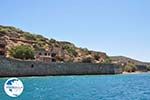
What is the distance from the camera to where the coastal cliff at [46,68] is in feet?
256

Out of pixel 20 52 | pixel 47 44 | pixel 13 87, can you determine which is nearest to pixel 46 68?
pixel 20 52

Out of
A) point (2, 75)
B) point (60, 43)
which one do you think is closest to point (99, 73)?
point (2, 75)

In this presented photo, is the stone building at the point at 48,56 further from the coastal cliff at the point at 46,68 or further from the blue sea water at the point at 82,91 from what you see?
the blue sea water at the point at 82,91

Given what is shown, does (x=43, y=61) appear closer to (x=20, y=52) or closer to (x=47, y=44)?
(x=20, y=52)

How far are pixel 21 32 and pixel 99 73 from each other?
66.0 meters

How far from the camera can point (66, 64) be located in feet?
312

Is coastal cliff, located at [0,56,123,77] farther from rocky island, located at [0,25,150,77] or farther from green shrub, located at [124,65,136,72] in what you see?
green shrub, located at [124,65,136,72]

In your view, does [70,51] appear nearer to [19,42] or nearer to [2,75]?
[19,42]

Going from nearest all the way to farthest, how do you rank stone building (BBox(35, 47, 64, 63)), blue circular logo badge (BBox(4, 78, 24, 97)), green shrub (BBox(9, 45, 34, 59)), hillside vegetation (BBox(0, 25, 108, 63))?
blue circular logo badge (BBox(4, 78, 24, 97)) → green shrub (BBox(9, 45, 34, 59)) → stone building (BBox(35, 47, 64, 63)) → hillside vegetation (BBox(0, 25, 108, 63))

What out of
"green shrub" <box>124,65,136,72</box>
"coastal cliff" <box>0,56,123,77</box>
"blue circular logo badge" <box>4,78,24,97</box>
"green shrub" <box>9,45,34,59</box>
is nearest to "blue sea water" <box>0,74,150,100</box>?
"blue circular logo badge" <box>4,78,24,97</box>

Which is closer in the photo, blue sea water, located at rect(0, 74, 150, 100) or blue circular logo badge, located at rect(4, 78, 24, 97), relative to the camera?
blue circular logo badge, located at rect(4, 78, 24, 97)

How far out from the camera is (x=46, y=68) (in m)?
88.8

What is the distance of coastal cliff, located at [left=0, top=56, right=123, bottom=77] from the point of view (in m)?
77.9

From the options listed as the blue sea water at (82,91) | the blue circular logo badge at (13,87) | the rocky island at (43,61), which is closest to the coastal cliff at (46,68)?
the rocky island at (43,61)
